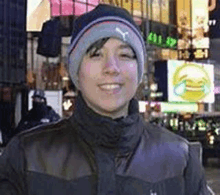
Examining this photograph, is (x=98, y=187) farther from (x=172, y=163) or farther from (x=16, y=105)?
(x=16, y=105)

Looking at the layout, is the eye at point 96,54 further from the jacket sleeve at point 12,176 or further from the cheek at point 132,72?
the jacket sleeve at point 12,176

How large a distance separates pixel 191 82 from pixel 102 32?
37145 millimetres

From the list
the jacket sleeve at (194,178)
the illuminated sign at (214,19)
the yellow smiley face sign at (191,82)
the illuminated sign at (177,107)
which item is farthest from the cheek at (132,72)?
the illuminated sign at (214,19)

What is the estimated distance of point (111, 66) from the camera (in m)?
1.96

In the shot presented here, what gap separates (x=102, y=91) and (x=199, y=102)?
3947cm

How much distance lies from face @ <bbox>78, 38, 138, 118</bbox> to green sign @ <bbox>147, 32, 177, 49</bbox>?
33.4 m

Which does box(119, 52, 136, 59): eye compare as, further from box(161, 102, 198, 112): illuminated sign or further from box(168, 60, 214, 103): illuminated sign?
box(168, 60, 214, 103): illuminated sign

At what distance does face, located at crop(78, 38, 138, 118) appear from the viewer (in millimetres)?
1960

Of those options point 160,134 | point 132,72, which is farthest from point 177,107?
point 132,72

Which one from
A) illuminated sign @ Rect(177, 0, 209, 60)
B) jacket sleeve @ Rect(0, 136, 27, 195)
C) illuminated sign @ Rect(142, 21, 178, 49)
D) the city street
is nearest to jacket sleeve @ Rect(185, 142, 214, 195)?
jacket sleeve @ Rect(0, 136, 27, 195)

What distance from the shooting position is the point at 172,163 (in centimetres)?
204

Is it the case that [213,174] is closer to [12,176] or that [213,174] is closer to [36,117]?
[36,117]

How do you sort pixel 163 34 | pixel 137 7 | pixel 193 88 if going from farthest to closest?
pixel 193 88
pixel 163 34
pixel 137 7

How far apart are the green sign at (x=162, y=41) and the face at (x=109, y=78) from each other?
3343 cm
